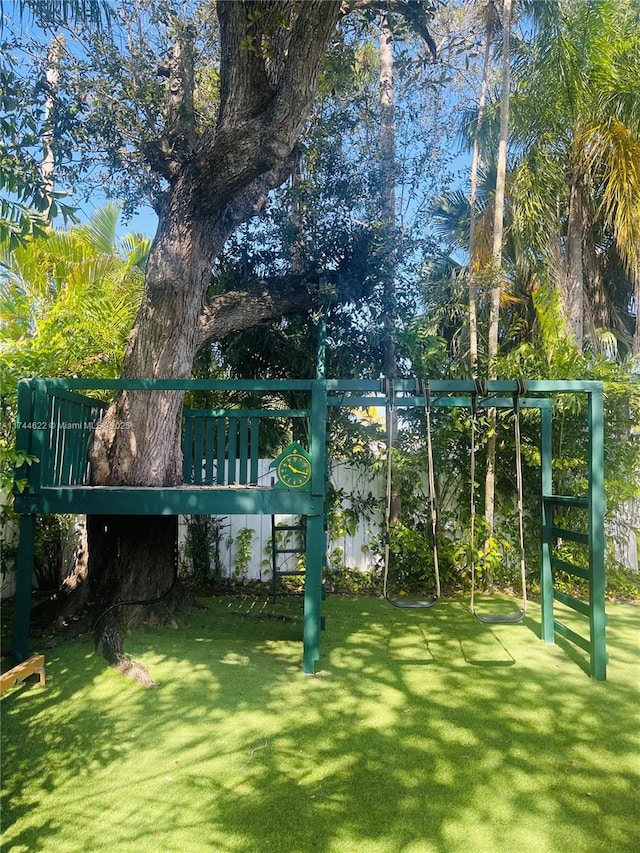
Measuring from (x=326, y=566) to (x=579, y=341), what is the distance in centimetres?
440

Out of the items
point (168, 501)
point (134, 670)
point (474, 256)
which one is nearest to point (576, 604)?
point (168, 501)

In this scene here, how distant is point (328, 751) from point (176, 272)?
12.7 feet

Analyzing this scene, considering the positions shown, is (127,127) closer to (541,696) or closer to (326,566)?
(326,566)

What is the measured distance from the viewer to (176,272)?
5.25 meters

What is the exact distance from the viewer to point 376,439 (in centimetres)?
736

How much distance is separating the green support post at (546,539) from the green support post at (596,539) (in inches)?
30.0

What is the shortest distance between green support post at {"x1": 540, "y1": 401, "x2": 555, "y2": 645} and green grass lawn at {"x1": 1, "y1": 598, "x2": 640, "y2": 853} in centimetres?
22

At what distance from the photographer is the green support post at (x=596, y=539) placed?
4.18 meters

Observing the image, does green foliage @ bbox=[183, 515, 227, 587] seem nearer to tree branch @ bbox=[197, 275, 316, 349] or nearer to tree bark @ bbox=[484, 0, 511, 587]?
tree branch @ bbox=[197, 275, 316, 349]

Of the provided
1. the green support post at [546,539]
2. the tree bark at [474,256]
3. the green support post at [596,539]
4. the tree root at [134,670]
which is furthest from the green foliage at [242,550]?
the green support post at [596,539]

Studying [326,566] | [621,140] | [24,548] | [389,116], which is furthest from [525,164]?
[24,548]

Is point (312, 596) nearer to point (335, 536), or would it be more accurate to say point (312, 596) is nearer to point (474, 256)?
point (335, 536)

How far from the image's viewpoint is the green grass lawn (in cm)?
238

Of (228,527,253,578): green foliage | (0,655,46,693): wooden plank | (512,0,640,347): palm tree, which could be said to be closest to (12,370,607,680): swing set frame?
(0,655,46,693): wooden plank
